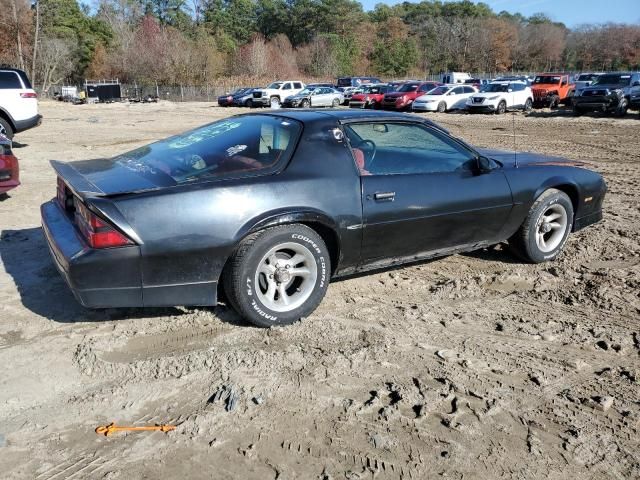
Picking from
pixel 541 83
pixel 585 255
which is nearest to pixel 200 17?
pixel 541 83

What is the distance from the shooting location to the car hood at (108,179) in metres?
3.40

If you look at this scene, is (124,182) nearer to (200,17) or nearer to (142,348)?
(142,348)

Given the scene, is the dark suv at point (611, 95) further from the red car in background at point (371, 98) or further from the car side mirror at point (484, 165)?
the car side mirror at point (484, 165)

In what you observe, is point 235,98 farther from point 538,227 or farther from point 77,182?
point 77,182

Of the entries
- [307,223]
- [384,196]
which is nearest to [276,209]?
[307,223]

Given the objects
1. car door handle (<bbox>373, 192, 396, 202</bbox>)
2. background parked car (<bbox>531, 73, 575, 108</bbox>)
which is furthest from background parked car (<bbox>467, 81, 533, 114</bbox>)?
car door handle (<bbox>373, 192, 396, 202</bbox>)

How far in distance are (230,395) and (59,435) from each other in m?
0.82

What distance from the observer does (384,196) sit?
3.98m

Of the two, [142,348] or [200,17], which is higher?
[200,17]

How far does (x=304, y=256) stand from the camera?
375cm

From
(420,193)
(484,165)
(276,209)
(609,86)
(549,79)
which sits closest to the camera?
(276,209)

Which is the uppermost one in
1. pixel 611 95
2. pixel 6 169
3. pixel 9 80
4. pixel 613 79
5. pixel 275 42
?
pixel 275 42

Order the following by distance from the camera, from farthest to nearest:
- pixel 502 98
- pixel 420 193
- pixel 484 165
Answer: pixel 502 98, pixel 484 165, pixel 420 193

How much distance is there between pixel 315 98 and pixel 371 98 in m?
3.66
